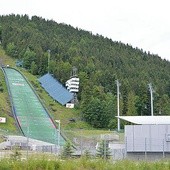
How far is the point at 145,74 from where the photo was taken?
327 ft

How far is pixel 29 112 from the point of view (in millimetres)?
71000

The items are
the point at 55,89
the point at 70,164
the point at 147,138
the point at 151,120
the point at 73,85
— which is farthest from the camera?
the point at 55,89

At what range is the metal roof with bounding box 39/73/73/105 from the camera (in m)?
80.8

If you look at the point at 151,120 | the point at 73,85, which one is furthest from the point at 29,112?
the point at 151,120

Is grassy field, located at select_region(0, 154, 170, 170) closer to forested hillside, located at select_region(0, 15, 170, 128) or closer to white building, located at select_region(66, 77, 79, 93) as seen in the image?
forested hillside, located at select_region(0, 15, 170, 128)

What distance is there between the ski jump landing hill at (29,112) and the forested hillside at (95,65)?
634cm

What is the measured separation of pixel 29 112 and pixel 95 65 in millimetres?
30427

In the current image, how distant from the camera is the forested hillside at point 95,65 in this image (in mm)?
73000

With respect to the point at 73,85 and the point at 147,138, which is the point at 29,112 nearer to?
the point at 73,85

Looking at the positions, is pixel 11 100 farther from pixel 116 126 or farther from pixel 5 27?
pixel 5 27

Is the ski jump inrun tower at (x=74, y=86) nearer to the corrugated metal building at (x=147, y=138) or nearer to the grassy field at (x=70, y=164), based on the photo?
the corrugated metal building at (x=147, y=138)

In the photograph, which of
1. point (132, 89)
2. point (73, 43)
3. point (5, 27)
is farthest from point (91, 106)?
point (5, 27)

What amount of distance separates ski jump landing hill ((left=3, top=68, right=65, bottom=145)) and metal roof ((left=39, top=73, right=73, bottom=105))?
3031 millimetres

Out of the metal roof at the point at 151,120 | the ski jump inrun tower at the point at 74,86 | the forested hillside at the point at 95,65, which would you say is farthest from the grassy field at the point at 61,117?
the metal roof at the point at 151,120
